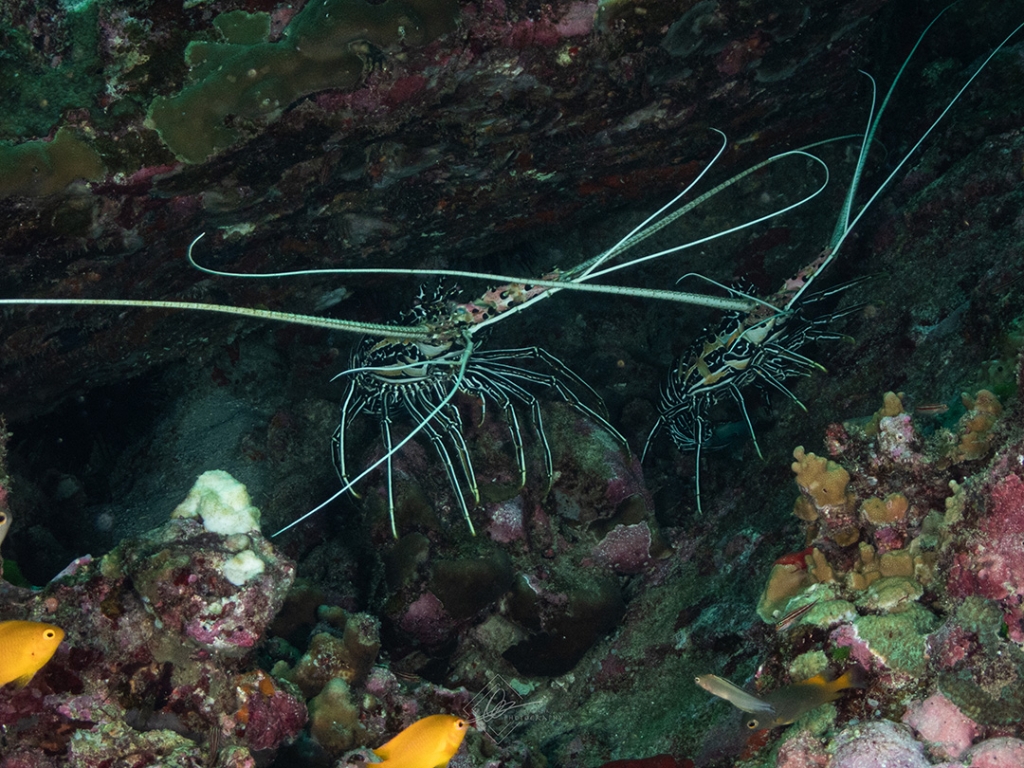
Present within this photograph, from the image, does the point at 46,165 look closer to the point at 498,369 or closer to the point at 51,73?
the point at 51,73

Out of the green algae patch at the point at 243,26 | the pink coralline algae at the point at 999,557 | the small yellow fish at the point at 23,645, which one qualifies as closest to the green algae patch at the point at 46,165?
the green algae patch at the point at 243,26

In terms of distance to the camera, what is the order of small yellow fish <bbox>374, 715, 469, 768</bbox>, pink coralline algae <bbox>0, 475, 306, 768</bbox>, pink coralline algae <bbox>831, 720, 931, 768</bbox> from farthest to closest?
pink coralline algae <bbox>0, 475, 306, 768</bbox> → small yellow fish <bbox>374, 715, 469, 768</bbox> → pink coralline algae <bbox>831, 720, 931, 768</bbox>

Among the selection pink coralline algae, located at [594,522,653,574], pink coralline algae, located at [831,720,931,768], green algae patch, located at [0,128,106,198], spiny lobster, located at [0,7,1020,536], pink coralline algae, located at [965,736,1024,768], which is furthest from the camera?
pink coralline algae, located at [594,522,653,574]

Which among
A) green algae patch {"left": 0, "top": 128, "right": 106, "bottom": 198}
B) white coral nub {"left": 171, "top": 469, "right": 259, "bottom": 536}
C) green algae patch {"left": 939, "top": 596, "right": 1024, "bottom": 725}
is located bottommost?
green algae patch {"left": 939, "top": 596, "right": 1024, "bottom": 725}

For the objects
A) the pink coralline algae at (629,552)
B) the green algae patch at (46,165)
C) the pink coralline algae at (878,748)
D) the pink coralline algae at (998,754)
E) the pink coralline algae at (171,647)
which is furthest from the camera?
the pink coralline algae at (629,552)

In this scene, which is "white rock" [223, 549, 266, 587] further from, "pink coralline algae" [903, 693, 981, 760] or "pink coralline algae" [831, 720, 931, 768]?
"pink coralline algae" [903, 693, 981, 760]

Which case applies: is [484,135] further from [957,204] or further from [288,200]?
[957,204]

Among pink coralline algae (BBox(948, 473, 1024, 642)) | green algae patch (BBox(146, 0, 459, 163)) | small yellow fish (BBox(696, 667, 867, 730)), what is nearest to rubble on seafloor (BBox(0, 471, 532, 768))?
green algae patch (BBox(146, 0, 459, 163))

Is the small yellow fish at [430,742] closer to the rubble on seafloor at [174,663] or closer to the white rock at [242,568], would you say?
the rubble on seafloor at [174,663]
